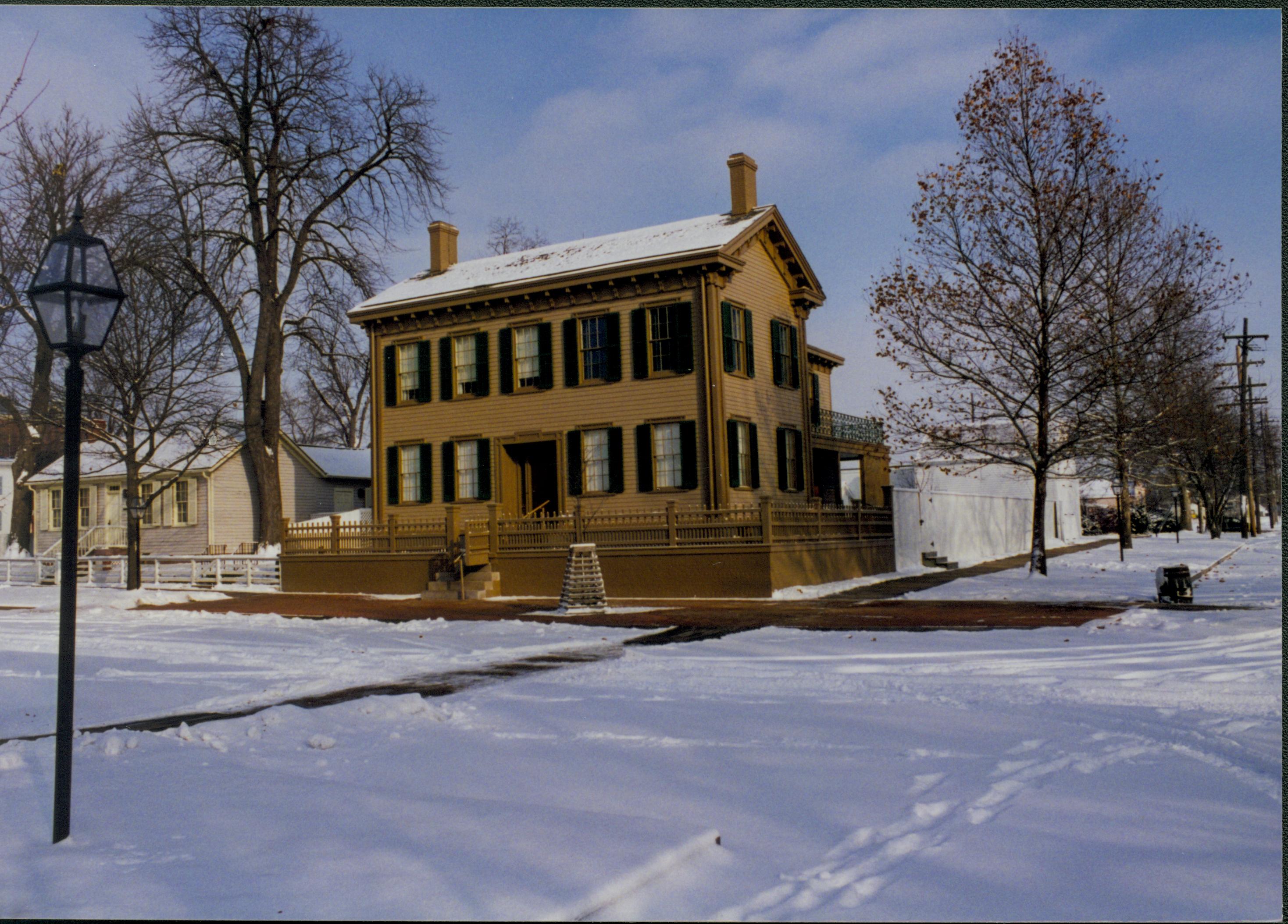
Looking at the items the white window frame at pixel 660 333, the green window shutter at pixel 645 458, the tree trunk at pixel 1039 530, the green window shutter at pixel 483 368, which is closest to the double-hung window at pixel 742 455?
the green window shutter at pixel 645 458

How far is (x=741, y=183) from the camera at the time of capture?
80.1ft

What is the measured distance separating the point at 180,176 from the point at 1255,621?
2821 centimetres

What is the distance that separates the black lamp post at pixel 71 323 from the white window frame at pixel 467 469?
64.0 ft

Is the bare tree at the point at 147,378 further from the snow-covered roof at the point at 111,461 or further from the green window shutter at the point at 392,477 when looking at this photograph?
the snow-covered roof at the point at 111,461

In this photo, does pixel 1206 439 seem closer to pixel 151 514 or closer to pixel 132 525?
pixel 132 525

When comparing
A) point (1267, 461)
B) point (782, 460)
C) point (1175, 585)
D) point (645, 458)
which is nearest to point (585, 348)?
point (645, 458)

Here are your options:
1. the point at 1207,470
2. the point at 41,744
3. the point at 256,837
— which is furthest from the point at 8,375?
the point at 1207,470

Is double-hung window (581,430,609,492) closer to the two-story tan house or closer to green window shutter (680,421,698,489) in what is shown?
the two-story tan house

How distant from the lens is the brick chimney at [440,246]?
1129 inches

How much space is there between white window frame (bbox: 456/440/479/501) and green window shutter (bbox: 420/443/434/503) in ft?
2.72

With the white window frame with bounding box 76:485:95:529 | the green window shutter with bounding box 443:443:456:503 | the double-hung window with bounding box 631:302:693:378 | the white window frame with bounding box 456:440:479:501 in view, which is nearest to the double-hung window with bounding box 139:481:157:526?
the white window frame with bounding box 76:485:95:529

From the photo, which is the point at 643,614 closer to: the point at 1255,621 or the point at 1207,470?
the point at 1255,621

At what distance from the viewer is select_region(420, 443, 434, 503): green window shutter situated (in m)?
25.8

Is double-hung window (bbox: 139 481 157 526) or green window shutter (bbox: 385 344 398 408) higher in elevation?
green window shutter (bbox: 385 344 398 408)
